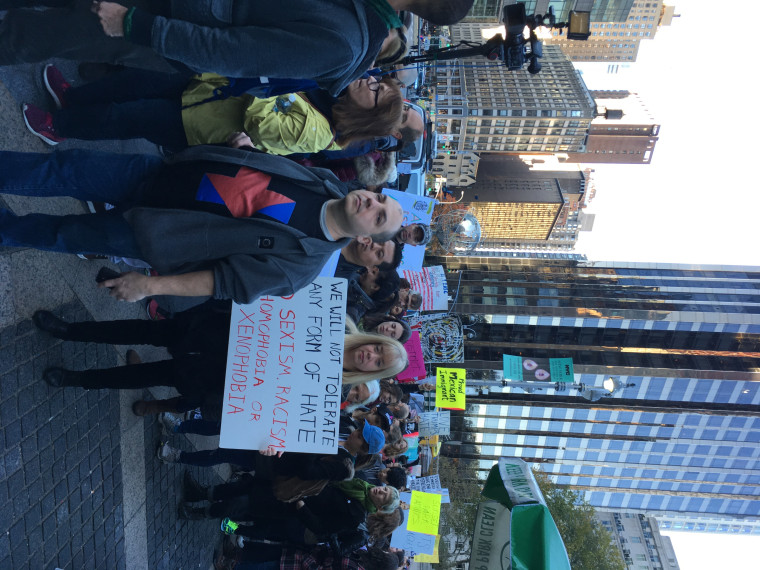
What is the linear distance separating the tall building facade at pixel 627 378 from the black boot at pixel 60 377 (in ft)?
97.3

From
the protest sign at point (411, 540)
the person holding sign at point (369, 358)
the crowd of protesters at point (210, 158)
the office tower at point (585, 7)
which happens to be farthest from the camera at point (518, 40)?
the office tower at point (585, 7)

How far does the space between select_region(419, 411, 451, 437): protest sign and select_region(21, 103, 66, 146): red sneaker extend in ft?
43.3

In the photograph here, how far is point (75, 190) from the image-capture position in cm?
323

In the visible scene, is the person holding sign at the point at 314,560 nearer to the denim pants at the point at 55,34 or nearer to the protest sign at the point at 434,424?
the denim pants at the point at 55,34

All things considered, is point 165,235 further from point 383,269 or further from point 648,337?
point 648,337

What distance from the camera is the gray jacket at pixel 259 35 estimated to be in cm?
224

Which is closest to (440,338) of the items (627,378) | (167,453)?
Answer: (167,453)

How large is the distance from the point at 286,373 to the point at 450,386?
9.53 m

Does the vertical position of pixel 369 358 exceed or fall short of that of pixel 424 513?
it exceeds it

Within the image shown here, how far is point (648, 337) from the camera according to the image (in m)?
34.2

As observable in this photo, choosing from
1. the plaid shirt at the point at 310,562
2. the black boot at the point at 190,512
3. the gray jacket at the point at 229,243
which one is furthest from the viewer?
the black boot at the point at 190,512

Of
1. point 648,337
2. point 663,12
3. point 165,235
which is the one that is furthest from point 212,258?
point 663,12

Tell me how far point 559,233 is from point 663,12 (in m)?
79.8

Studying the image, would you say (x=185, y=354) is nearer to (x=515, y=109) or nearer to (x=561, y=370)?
(x=561, y=370)
